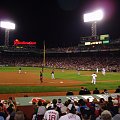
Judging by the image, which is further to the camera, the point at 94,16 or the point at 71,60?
the point at 71,60

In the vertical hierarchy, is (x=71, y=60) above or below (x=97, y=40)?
below

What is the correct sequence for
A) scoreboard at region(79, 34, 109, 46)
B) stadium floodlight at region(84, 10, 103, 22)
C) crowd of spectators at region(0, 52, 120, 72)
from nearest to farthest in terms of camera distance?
stadium floodlight at region(84, 10, 103, 22) → scoreboard at region(79, 34, 109, 46) → crowd of spectators at region(0, 52, 120, 72)

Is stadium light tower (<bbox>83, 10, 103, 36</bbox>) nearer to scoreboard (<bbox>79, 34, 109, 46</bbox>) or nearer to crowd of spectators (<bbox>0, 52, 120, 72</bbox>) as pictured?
scoreboard (<bbox>79, 34, 109, 46</bbox>)

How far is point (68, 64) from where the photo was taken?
83.5 metres

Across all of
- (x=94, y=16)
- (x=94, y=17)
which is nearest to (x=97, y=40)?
(x=94, y=17)

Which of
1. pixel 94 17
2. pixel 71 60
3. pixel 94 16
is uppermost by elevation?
pixel 94 16

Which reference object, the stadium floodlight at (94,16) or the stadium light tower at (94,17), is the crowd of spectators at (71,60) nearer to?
the stadium light tower at (94,17)

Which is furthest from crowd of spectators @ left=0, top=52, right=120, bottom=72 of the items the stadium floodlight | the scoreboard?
the stadium floodlight

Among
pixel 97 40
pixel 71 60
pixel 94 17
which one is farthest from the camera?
pixel 71 60

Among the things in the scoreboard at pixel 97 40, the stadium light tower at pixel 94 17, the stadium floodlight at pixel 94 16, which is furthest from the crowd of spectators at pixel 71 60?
the stadium floodlight at pixel 94 16

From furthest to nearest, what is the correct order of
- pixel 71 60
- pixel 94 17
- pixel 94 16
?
pixel 71 60 < pixel 94 16 < pixel 94 17

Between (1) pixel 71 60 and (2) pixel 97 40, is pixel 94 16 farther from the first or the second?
(1) pixel 71 60

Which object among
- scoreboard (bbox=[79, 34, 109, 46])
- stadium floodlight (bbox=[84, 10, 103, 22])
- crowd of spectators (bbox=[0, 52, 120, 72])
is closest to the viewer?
stadium floodlight (bbox=[84, 10, 103, 22])

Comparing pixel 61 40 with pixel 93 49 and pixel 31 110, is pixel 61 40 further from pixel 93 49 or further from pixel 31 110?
pixel 31 110
